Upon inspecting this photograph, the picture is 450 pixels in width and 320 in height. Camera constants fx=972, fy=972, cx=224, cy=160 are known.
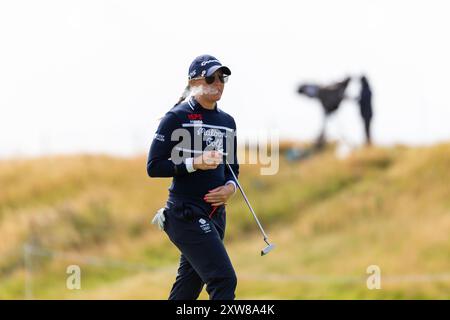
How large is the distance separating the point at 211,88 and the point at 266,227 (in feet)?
74.2

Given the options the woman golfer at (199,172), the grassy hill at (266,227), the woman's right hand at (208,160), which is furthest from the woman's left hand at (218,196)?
the grassy hill at (266,227)

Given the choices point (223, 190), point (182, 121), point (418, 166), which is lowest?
point (418, 166)

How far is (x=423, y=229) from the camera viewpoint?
24594 mm

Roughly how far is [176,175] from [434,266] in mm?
14382

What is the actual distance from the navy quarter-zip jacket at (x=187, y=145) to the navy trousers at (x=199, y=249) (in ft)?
0.52

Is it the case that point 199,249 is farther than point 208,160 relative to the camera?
Yes

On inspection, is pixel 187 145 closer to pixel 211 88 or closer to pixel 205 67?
pixel 211 88

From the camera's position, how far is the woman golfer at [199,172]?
824cm

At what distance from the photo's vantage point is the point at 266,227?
1214 inches

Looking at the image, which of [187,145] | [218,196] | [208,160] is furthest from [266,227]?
[208,160]

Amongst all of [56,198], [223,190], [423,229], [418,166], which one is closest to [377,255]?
[423,229]
